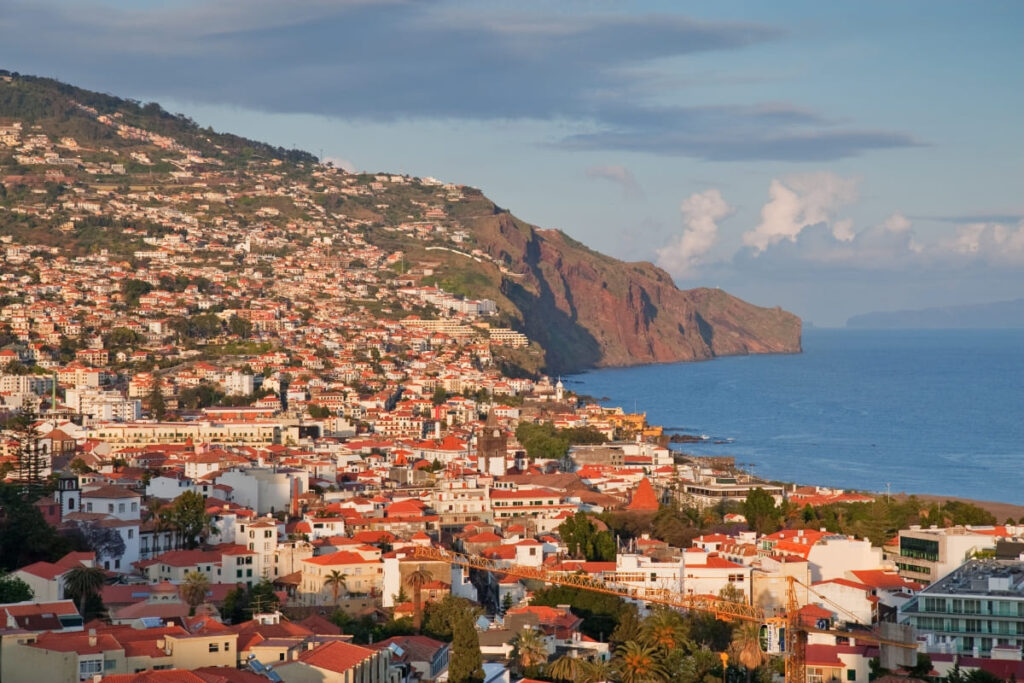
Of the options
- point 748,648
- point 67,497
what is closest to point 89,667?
point 748,648

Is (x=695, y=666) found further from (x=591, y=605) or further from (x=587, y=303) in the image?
(x=587, y=303)

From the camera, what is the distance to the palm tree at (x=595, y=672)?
26.6m

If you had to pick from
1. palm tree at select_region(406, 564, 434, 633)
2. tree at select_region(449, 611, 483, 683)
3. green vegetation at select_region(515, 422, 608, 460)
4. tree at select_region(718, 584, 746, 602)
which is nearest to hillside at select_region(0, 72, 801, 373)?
green vegetation at select_region(515, 422, 608, 460)

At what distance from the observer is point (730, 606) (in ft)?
109

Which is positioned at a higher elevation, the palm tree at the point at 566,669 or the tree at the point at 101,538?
the tree at the point at 101,538

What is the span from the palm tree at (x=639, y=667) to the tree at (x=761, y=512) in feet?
54.0

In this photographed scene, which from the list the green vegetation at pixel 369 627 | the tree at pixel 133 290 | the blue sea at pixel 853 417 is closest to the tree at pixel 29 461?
the green vegetation at pixel 369 627

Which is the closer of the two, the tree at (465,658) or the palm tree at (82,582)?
the tree at (465,658)

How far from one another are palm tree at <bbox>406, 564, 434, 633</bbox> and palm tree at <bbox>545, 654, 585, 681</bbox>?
13.5ft

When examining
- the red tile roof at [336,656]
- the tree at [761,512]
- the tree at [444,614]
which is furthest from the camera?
the tree at [761,512]

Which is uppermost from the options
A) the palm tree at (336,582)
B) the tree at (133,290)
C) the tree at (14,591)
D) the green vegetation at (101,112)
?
the green vegetation at (101,112)

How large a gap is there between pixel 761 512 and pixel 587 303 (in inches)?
5242

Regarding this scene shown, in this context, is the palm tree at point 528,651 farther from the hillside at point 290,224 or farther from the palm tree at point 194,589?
the hillside at point 290,224

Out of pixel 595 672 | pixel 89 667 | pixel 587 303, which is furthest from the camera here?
pixel 587 303
